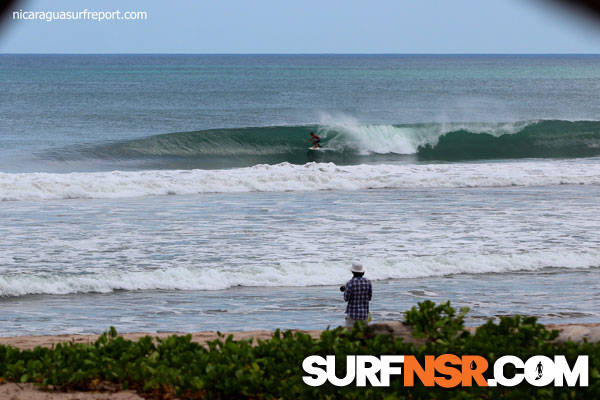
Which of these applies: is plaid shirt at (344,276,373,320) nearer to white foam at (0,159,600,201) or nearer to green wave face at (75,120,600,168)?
white foam at (0,159,600,201)

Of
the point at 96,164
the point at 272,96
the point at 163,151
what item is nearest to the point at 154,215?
the point at 96,164

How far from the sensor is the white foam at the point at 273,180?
20.8m

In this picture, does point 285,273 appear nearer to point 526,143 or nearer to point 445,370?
point 445,370

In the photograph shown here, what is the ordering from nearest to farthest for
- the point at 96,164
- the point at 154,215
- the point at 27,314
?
the point at 27,314 < the point at 154,215 < the point at 96,164

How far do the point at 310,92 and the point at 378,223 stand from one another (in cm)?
6215

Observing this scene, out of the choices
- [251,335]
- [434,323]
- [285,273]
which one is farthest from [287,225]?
[434,323]

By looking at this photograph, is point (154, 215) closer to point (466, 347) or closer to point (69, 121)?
point (466, 347)

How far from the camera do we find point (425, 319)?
6887mm

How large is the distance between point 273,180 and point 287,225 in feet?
21.8

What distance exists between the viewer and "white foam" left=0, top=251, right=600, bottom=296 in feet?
37.5

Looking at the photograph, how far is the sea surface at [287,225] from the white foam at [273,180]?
87 millimetres

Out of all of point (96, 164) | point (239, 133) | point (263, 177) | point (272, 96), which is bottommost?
point (263, 177)

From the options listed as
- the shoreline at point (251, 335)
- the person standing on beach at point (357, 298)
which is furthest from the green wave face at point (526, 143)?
the person standing on beach at point (357, 298)

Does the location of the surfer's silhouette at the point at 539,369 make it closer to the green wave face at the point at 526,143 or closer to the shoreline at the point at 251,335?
the shoreline at the point at 251,335
